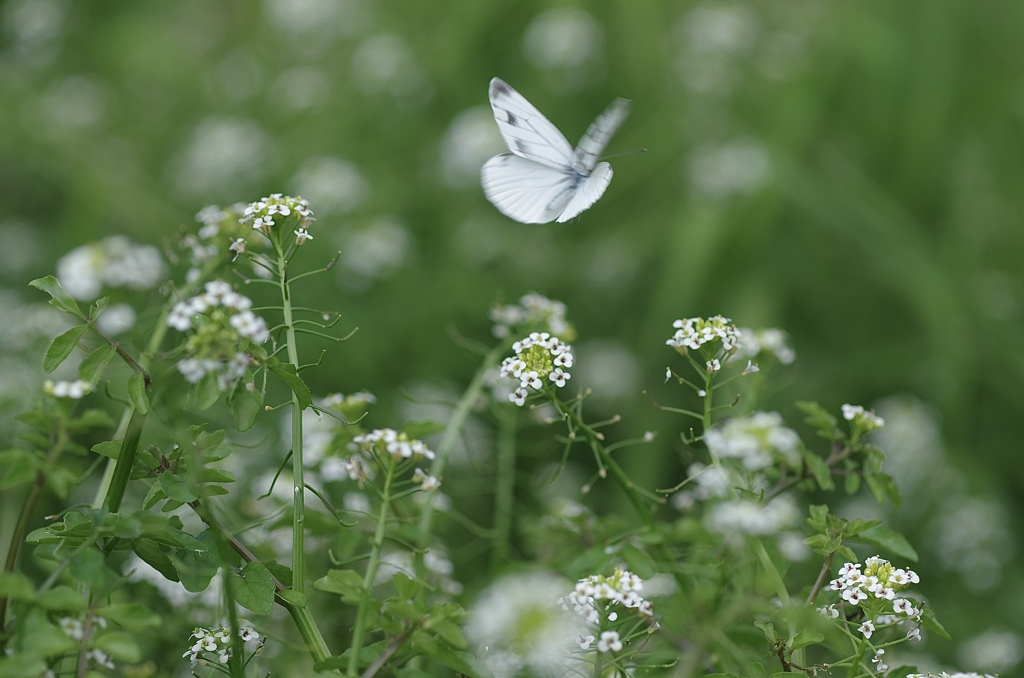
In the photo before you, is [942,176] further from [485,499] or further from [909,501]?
[485,499]

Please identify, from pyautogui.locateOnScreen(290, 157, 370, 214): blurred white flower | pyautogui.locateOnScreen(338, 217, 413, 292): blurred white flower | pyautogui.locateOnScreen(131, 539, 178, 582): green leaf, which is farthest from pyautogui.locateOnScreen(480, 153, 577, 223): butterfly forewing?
pyautogui.locateOnScreen(290, 157, 370, 214): blurred white flower

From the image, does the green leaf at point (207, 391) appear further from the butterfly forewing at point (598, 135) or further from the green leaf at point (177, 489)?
the butterfly forewing at point (598, 135)

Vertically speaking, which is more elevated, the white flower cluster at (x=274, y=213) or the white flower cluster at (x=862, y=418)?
Answer: the white flower cluster at (x=274, y=213)

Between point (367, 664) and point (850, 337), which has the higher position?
point (850, 337)

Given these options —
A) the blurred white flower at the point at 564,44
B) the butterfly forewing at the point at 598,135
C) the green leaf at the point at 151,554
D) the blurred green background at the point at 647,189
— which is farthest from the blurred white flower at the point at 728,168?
the green leaf at the point at 151,554

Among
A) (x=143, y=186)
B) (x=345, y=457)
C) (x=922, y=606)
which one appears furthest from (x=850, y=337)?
(x=143, y=186)

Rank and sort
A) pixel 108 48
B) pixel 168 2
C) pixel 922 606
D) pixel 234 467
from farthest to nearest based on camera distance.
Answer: pixel 168 2 → pixel 108 48 → pixel 234 467 → pixel 922 606
